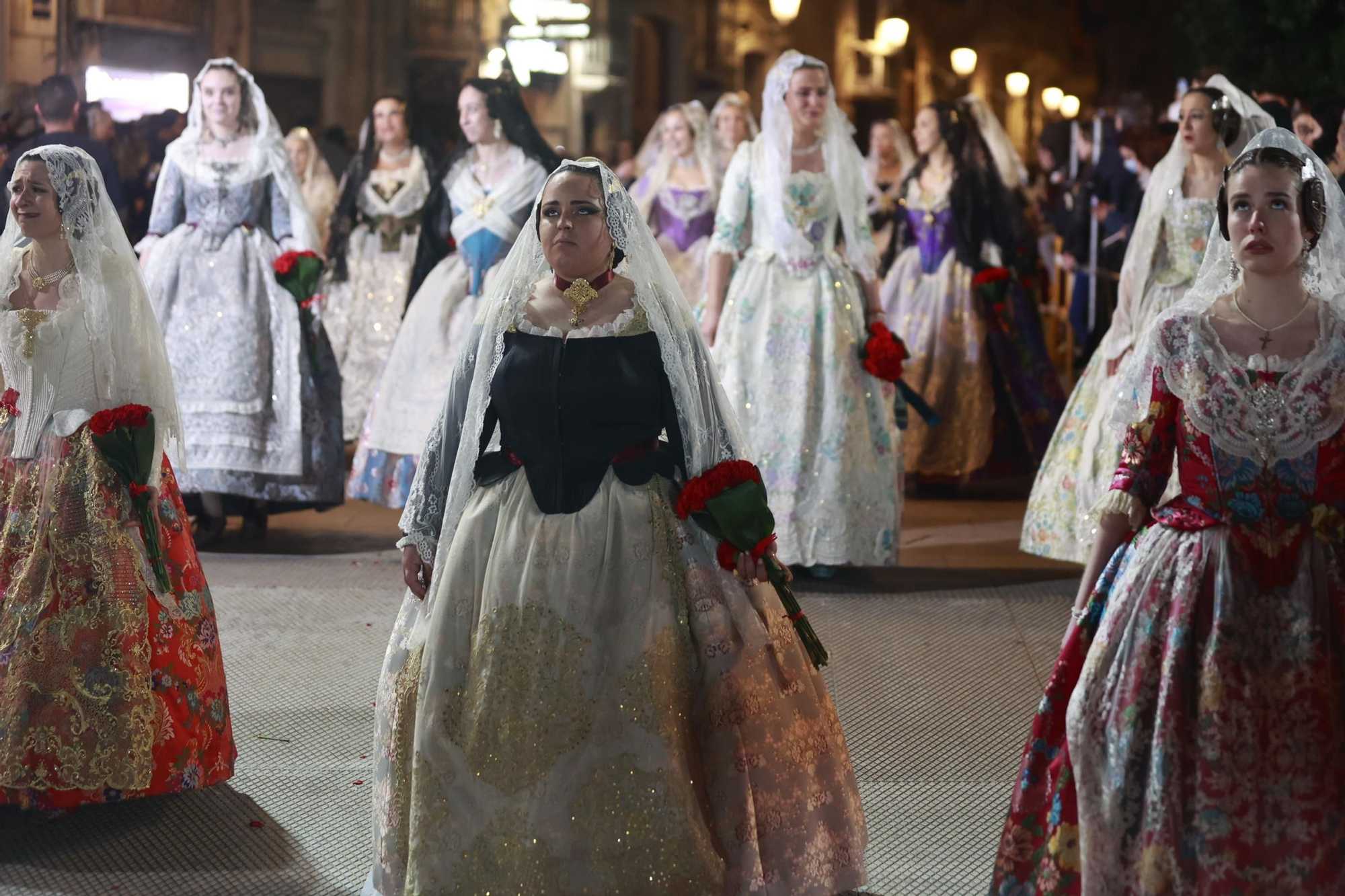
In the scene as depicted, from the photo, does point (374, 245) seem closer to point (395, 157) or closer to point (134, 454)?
point (395, 157)

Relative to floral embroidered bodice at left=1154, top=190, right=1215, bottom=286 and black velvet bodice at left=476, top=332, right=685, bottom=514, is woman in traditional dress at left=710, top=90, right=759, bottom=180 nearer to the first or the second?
floral embroidered bodice at left=1154, top=190, right=1215, bottom=286

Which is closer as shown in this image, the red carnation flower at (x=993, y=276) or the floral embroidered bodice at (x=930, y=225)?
the red carnation flower at (x=993, y=276)

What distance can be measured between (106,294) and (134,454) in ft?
1.32

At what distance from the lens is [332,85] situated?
1274 cm

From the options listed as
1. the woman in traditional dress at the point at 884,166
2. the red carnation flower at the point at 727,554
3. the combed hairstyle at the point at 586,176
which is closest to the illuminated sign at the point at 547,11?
the woman in traditional dress at the point at 884,166

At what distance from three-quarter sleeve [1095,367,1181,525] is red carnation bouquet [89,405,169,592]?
2.08 m

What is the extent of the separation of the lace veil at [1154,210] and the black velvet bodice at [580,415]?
292 cm

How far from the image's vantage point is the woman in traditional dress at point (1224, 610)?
2531 millimetres

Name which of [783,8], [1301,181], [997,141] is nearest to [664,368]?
[1301,181]

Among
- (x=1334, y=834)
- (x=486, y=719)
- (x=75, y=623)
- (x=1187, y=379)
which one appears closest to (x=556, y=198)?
(x=486, y=719)

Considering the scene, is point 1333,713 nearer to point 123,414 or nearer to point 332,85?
point 123,414

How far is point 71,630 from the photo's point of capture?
11.5 feet

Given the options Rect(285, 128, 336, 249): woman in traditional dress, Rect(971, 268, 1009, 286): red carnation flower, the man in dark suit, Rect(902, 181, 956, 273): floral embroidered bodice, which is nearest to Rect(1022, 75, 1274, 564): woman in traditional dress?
Rect(971, 268, 1009, 286): red carnation flower

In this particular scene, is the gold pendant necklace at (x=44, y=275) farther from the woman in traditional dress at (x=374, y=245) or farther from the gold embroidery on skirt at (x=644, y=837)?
the woman in traditional dress at (x=374, y=245)
